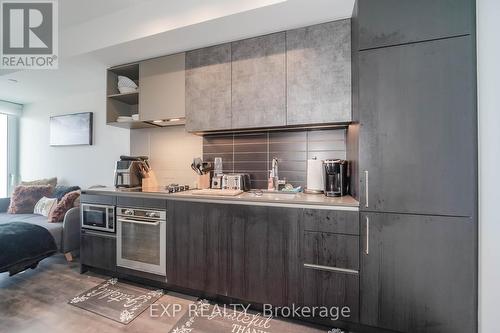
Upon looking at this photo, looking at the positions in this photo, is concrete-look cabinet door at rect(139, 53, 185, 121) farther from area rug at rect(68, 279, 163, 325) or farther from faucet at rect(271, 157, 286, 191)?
area rug at rect(68, 279, 163, 325)

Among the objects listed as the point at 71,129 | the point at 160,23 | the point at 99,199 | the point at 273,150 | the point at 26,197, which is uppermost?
the point at 160,23

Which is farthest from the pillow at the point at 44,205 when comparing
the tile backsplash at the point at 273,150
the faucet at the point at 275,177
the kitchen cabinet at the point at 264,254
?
the faucet at the point at 275,177

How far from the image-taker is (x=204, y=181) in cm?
238

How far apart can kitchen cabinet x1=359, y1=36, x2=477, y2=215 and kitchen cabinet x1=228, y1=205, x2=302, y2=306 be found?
0.56 m

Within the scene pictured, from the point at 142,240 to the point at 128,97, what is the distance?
1.69 metres

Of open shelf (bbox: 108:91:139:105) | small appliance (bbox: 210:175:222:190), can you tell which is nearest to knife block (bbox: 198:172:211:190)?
small appliance (bbox: 210:175:222:190)

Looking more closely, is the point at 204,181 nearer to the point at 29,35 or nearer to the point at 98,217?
the point at 98,217

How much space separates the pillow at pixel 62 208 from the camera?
8.73ft

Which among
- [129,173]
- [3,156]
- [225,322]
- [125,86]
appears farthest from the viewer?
[3,156]

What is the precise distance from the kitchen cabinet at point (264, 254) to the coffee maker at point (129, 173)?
1.39 meters

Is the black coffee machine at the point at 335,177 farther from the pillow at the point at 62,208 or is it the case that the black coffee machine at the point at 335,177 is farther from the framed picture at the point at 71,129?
the framed picture at the point at 71,129

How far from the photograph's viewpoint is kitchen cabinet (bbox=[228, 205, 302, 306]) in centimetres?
159

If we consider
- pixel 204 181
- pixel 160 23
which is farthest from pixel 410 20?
pixel 204 181

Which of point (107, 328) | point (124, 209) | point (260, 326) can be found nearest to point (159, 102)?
point (124, 209)
